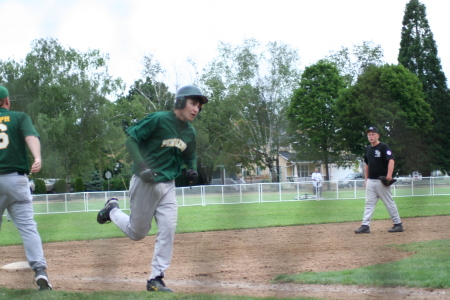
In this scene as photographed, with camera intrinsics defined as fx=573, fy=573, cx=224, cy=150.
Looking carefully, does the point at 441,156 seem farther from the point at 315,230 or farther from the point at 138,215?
the point at 138,215

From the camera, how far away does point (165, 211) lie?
4.73m

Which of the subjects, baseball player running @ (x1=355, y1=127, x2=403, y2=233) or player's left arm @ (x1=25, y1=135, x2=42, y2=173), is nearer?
player's left arm @ (x1=25, y1=135, x2=42, y2=173)

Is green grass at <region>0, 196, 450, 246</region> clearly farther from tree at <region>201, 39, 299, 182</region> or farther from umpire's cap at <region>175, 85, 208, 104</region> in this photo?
tree at <region>201, 39, 299, 182</region>

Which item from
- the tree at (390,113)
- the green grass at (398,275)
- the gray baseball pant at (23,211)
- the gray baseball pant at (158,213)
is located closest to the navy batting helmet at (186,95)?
the gray baseball pant at (158,213)

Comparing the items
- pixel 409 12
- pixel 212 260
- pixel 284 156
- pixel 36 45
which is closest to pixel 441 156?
pixel 409 12

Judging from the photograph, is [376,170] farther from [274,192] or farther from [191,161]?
[274,192]

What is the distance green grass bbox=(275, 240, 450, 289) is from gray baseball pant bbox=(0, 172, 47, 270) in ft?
7.18

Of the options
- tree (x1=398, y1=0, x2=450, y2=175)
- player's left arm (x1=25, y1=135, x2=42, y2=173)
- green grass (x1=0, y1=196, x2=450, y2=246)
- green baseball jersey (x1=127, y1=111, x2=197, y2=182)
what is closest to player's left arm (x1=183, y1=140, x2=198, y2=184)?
green baseball jersey (x1=127, y1=111, x2=197, y2=182)

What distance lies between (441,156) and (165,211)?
45435 mm

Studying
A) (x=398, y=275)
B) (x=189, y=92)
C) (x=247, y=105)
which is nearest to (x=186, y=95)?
(x=189, y=92)

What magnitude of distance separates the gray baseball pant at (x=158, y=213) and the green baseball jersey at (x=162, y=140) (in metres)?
0.11

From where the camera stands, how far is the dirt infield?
4.95 meters

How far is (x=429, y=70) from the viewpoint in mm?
46375

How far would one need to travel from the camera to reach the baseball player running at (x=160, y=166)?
4.66 meters
